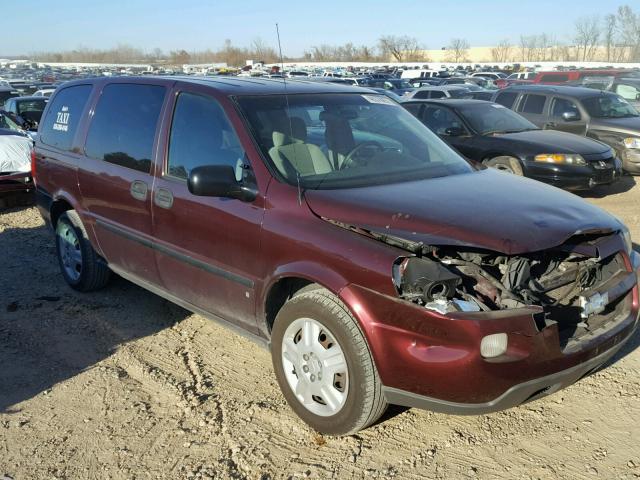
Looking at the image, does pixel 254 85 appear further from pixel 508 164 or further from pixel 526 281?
pixel 508 164

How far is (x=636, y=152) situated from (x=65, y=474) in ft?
34.4

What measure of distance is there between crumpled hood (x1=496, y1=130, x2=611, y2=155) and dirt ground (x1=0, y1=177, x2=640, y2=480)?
4.85 m

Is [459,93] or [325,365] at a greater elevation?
[325,365]

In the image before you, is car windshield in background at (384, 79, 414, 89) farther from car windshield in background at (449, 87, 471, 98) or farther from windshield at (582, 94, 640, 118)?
windshield at (582, 94, 640, 118)

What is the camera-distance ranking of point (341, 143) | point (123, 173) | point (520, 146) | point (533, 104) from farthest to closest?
point (533, 104) < point (520, 146) < point (123, 173) < point (341, 143)

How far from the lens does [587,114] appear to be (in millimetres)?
11062

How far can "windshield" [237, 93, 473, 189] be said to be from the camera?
3639mm

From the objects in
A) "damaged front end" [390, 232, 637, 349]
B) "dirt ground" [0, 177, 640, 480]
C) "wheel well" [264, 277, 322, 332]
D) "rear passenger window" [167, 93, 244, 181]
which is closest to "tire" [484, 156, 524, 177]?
"dirt ground" [0, 177, 640, 480]

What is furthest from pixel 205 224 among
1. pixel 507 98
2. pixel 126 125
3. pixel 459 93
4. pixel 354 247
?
pixel 459 93

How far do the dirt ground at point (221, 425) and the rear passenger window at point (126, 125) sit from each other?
52.8 inches

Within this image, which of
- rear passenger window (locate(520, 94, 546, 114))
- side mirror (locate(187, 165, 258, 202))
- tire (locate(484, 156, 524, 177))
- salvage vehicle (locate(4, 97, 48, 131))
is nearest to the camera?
side mirror (locate(187, 165, 258, 202))

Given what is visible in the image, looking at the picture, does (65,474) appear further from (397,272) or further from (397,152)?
(397,152)

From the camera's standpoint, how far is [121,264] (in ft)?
15.8

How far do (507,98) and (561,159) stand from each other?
12.9ft
